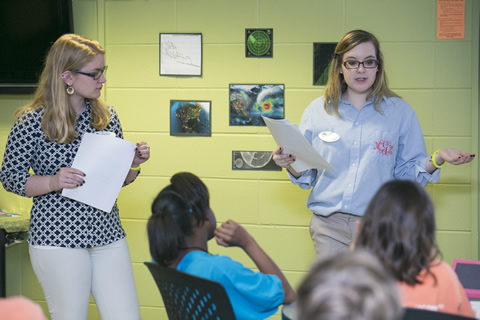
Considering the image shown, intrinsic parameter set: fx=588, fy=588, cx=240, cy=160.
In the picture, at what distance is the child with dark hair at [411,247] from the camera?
147 cm

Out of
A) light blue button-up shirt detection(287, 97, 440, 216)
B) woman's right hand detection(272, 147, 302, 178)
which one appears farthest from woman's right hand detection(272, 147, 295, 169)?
light blue button-up shirt detection(287, 97, 440, 216)

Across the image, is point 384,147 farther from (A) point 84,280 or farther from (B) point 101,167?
(A) point 84,280

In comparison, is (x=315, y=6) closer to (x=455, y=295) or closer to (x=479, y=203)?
(x=479, y=203)

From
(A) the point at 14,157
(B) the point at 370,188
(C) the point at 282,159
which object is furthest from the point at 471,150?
(A) the point at 14,157

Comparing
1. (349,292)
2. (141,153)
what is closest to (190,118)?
(141,153)

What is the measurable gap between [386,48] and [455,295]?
2.14 meters

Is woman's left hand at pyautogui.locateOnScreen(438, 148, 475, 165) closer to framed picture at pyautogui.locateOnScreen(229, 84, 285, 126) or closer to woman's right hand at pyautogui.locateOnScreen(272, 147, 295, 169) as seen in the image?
woman's right hand at pyautogui.locateOnScreen(272, 147, 295, 169)

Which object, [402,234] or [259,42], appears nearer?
[402,234]

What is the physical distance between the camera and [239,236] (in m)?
1.83

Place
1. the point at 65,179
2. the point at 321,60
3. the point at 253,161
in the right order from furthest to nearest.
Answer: the point at 253,161 → the point at 321,60 → the point at 65,179

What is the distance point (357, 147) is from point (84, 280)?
1.29 m

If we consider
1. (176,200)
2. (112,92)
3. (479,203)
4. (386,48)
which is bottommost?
(479,203)

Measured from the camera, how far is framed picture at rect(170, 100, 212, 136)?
357cm

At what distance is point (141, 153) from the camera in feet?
8.41
